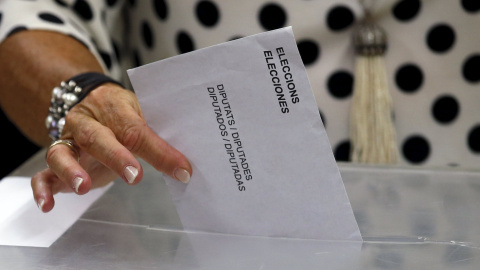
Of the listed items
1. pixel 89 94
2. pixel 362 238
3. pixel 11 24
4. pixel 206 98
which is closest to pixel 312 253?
pixel 362 238

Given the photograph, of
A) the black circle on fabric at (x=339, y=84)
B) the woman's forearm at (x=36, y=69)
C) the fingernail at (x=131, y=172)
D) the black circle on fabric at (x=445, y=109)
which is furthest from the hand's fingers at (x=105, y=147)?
the black circle on fabric at (x=445, y=109)

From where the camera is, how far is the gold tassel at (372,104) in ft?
2.47

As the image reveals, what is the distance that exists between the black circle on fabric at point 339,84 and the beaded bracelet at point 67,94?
12.9 inches

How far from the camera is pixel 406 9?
75cm

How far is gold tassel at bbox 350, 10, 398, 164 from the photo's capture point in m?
0.75

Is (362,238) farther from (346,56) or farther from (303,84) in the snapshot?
(346,56)

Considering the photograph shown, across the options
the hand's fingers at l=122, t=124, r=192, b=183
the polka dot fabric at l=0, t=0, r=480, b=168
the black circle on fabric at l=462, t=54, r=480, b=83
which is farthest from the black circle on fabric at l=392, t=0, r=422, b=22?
the hand's fingers at l=122, t=124, r=192, b=183

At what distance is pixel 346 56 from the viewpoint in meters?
0.78

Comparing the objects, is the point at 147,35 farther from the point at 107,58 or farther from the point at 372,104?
the point at 372,104

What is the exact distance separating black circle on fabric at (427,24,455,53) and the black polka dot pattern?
0.41 meters

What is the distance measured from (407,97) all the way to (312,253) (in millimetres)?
407

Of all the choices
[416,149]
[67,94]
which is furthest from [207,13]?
[416,149]

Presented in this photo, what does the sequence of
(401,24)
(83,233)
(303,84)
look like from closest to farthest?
(303,84) → (83,233) → (401,24)

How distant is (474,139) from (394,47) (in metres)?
0.18
